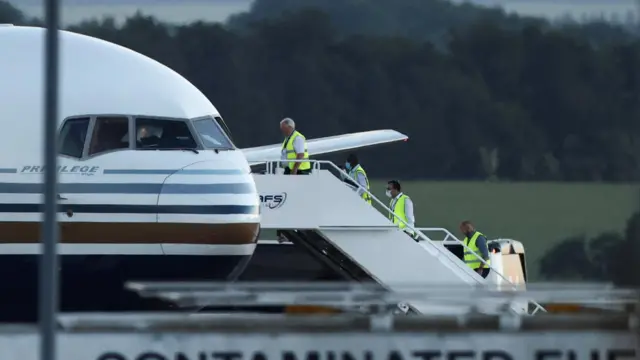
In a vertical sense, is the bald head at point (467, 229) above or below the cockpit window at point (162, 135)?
below

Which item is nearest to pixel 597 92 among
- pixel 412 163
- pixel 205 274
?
pixel 412 163

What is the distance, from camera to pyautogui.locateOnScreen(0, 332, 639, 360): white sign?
779cm

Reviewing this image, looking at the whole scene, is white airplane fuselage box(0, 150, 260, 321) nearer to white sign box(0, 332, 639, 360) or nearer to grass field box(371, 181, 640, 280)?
white sign box(0, 332, 639, 360)

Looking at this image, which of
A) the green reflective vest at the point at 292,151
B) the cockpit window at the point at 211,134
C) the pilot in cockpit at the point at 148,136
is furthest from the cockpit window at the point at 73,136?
the green reflective vest at the point at 292,151

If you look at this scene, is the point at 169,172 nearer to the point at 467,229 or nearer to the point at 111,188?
the point at 111,188

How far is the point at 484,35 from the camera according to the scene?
72.9 ft

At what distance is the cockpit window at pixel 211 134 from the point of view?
1341 cm

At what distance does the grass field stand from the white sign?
11563 millimetres

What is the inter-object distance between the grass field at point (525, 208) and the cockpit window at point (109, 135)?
8.74 m

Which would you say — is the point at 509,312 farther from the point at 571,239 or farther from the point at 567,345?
the point at 571,239

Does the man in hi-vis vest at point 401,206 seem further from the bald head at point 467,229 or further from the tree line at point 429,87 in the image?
the tree line at point 429,87

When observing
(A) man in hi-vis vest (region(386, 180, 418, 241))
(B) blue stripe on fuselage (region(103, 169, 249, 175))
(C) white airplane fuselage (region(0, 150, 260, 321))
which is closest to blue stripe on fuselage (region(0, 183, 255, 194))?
(C) white airplane fuselage (region(0, 150, 260, 321))

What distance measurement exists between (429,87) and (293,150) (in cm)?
815

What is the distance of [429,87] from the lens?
2423cm
